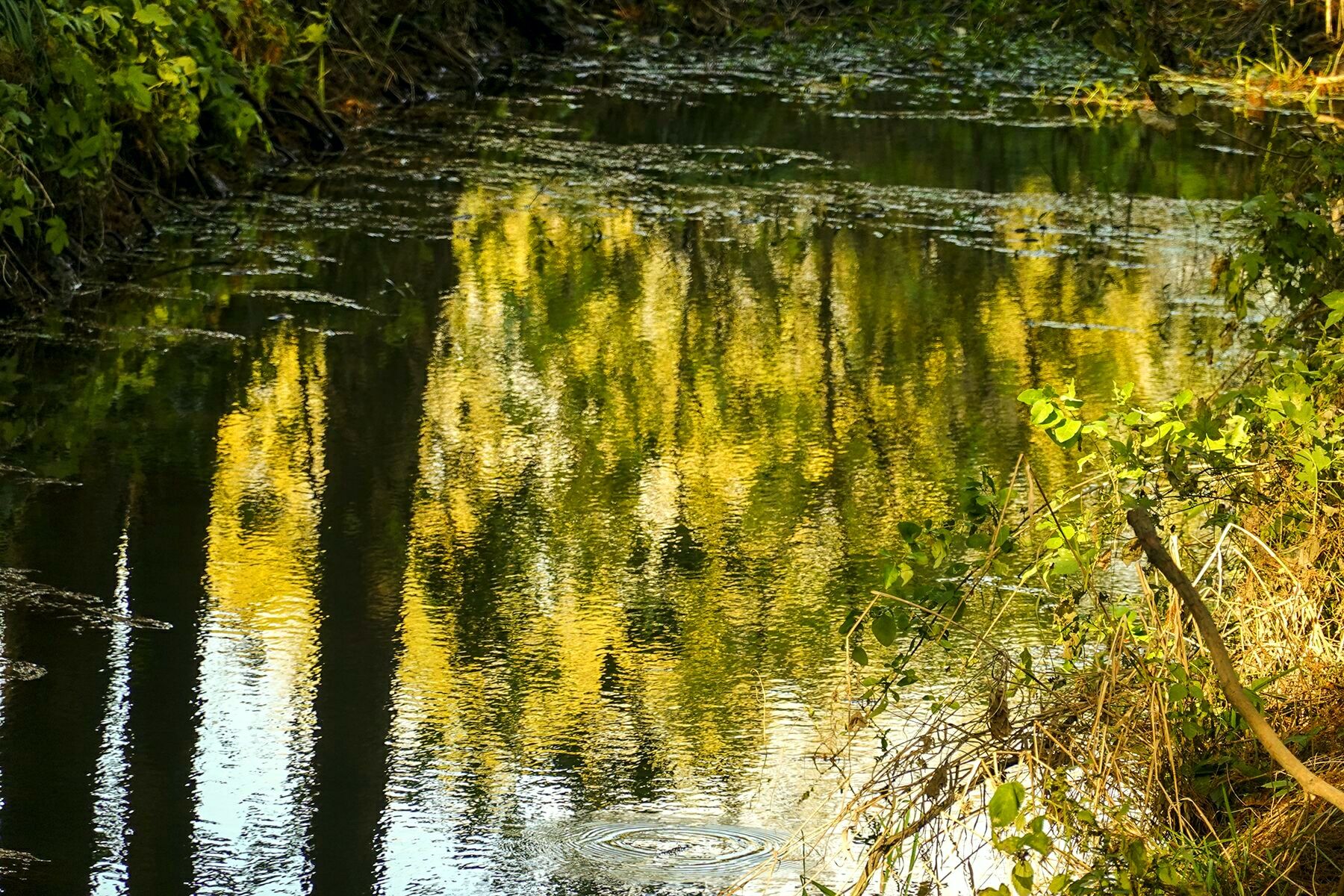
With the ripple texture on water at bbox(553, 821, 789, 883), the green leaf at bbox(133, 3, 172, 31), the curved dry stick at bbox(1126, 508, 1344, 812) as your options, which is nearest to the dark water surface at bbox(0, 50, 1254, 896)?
the ripple texture on water at bbox(553, 821, 789, 883)

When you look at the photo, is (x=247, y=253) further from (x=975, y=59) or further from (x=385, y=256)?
(x=975, y=59)

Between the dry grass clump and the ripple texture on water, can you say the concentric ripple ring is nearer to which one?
the ripple texture on water

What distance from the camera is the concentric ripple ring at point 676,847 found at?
4.50 meters

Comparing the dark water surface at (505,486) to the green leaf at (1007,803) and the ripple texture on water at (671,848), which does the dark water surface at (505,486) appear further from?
the green leaf at (1007,803)

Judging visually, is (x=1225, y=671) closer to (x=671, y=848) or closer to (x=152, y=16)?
(x=671, y=848)

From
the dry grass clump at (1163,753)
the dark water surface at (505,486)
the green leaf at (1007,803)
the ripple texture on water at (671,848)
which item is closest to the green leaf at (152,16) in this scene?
the dark water surface at (505,486)

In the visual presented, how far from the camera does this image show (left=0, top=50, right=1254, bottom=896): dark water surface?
4.76 m

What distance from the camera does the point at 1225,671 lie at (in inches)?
141

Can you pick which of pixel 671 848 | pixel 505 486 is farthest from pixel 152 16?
pixel 671 848

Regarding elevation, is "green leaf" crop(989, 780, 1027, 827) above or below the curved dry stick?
below

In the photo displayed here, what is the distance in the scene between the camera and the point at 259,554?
252 inches

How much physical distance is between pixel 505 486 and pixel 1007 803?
402cm

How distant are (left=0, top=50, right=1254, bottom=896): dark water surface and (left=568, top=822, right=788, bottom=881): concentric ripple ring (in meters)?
0.01

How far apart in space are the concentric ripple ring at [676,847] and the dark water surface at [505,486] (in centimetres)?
1
